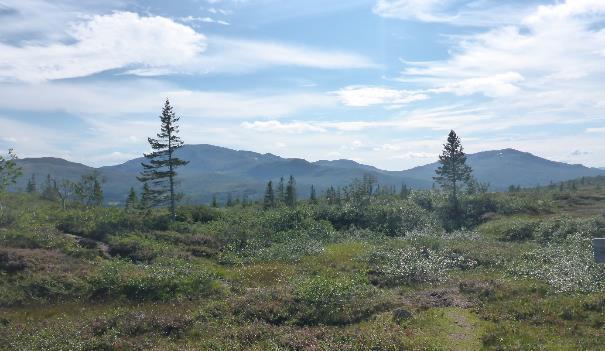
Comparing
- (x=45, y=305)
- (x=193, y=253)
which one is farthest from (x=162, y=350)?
(x=193, y=253)

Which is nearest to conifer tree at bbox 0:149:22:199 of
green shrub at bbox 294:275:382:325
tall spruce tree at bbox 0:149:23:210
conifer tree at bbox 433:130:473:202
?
tall spruce tree at bbox 0:149:23:210

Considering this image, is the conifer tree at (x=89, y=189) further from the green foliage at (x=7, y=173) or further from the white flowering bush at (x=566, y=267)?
the white flowering bush at (x=566, y=267)

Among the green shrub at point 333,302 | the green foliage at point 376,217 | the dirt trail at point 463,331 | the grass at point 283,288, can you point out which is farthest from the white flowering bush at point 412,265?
the green foliage at point 376,217

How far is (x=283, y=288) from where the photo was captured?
25047 mm

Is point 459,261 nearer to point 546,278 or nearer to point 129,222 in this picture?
point 546,278

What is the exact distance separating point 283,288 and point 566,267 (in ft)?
51.7

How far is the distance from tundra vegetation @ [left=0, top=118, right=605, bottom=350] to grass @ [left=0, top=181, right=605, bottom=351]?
0.09 meters

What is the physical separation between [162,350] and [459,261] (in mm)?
20952

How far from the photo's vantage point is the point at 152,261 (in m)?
32.4

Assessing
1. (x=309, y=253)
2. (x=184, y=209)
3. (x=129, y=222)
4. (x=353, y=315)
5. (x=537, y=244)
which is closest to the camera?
(x=353, y=315)

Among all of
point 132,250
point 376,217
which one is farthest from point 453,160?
point 132,250

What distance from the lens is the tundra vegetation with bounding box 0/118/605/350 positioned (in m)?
18.4

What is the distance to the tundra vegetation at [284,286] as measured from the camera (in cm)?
1836

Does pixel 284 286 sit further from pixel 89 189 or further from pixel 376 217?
pixel 89 189
